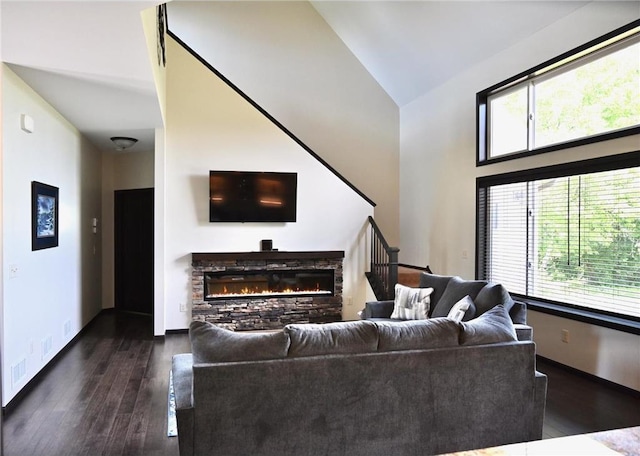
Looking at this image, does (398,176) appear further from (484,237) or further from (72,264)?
(72,264)

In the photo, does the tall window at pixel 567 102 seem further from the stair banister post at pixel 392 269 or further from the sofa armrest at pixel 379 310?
the sofa armrest at pixel 379 310

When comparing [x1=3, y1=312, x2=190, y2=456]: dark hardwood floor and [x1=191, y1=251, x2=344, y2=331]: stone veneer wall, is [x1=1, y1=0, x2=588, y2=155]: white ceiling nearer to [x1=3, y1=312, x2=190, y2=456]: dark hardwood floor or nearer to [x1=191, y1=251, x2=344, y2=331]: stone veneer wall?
[x1=191, y1=251, x2=344, y2=331]: stone veneer wall

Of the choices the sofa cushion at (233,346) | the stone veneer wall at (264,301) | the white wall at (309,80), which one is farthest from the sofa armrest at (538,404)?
the white wall at (309,80)

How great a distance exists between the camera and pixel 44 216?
3996 mm

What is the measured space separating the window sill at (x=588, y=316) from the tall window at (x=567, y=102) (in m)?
1.63

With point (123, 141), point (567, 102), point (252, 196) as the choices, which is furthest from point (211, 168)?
point (567, 102)

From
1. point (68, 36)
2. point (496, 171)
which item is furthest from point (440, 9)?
point (68, 36)

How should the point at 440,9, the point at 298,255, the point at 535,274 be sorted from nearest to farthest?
1. the point at 535,274
2. the point at 440,9
3. the point at 298,255

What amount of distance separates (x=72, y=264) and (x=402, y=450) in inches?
176

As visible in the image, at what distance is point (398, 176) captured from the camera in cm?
762

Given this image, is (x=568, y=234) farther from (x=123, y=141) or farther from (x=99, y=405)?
(x=123, y=141)

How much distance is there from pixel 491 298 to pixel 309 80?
527cm

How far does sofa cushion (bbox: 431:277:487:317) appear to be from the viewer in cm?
376

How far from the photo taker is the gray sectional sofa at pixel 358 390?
1.98 meters
